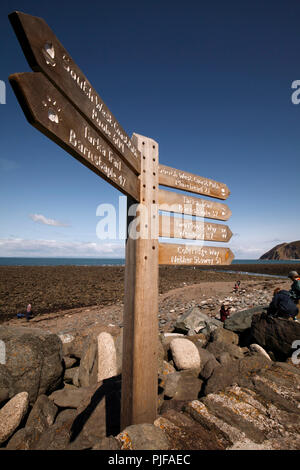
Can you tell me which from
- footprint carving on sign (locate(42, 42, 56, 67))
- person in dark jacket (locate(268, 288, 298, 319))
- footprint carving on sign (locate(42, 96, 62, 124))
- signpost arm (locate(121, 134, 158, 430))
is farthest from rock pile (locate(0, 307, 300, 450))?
footprint carving on sign (locate(42, 42, 56, 67))

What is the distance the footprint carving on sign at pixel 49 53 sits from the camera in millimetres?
1399

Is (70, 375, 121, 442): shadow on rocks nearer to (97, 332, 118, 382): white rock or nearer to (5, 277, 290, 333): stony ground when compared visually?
(97, 332, 118, 382): white rock

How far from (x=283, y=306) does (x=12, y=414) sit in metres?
6.41

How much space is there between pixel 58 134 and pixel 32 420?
4253 mm

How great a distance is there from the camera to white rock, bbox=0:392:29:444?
3.19 m

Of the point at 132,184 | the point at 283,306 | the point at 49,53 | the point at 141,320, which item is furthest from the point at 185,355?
the point at 49,53

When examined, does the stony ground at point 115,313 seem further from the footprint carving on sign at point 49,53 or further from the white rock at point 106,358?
the footprint carving on sign at point 49,53

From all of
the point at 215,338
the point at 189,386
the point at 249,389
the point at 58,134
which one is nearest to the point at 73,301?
the point at 215,338

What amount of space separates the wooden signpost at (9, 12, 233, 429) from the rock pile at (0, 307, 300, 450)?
57cm

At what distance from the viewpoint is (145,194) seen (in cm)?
287

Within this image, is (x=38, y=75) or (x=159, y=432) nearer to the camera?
(x=38, y=75)

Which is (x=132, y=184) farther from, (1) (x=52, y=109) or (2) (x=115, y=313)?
(2) (x=115, y=313)

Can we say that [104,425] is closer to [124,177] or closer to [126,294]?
[126,294]

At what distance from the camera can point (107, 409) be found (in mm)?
3285
